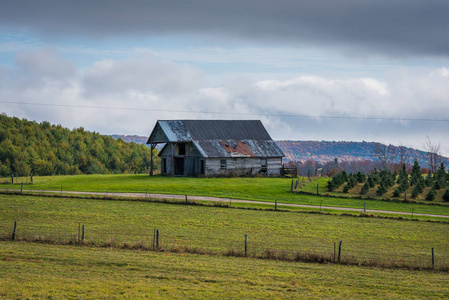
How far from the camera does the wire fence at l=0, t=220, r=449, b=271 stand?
24.8 meters

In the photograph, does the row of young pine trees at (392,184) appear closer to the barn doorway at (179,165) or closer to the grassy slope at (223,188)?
the grassy slope at (223,188)

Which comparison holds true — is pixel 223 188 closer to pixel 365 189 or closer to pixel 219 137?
pixel 365 189

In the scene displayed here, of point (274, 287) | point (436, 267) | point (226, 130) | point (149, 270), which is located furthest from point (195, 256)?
point (226, 130)

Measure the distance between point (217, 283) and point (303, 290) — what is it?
322 centimetres

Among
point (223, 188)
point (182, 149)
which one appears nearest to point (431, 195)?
point (223, 188)

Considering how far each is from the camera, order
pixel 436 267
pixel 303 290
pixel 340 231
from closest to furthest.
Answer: pixel 303 290 → pixel 436 267 → pixel 340 231

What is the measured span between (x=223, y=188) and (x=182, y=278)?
3243cm

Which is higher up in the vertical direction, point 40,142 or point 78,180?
point 40,142

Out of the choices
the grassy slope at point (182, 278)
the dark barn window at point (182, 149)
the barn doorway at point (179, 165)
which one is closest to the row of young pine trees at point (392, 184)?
the dark barn window at point (182, 149)

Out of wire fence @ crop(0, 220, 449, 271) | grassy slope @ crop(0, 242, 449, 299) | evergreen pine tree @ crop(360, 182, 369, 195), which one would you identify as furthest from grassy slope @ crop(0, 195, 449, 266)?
evergreen pine tree @ crop(360, 182, 369, 195)

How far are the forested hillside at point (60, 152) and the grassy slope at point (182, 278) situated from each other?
6265cm

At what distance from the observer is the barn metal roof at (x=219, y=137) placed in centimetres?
6362

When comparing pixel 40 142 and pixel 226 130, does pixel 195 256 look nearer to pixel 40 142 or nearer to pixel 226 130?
pixel 226 130

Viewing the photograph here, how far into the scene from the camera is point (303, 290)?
62.8 feet
